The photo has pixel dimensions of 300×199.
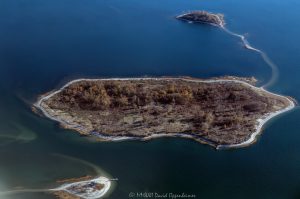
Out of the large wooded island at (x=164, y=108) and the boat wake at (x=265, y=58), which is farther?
the boat wake at (x=265, y=58)

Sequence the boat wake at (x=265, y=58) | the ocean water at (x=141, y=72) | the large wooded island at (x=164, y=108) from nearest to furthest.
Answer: the ocean water at (x=141, y=72) < the large wooded island at (x=164, y=108) < the boat wake at (x=265, y=58)

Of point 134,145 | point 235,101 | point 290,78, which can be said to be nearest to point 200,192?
point 134,145

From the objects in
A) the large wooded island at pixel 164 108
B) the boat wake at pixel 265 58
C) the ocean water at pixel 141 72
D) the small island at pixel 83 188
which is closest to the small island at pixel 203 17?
the ocean water at pixel 141 72

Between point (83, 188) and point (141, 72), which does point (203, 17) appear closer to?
point (141, 72)

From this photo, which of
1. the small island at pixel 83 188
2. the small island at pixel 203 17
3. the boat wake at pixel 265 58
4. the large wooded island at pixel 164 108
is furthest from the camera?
the small island at pixel 203 17

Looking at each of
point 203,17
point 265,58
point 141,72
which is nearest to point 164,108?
point 141,72

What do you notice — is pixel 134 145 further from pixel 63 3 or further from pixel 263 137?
pixel 63 3

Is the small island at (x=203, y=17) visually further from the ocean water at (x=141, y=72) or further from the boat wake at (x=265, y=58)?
the boat wake at (x=265, y=58)

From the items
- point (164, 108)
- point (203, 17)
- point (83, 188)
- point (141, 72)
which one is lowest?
point (83, 188)
